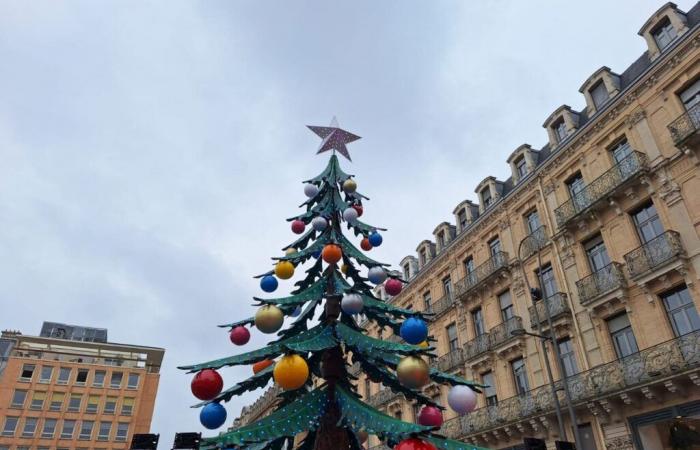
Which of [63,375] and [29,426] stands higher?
[63,375]

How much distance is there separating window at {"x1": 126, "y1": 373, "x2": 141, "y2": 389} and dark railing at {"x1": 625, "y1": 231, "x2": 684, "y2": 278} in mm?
57216

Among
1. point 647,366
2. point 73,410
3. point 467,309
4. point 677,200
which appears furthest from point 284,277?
point 73,410

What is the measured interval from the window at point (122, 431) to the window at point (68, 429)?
4670 mm

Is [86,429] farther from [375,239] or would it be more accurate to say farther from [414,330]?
[414,330]

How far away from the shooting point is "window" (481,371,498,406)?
70.1ft

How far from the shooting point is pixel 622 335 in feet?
53.9

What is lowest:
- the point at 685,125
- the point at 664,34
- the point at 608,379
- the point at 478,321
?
the point at 608,379

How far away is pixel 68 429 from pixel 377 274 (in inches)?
2282

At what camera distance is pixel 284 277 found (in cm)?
870

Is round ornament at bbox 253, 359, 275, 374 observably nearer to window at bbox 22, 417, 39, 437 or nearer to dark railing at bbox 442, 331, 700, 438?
dark railing at bbox 442, 331, 700, 438

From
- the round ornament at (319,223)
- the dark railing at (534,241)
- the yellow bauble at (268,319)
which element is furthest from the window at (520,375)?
the yellow bauble at (268,319)

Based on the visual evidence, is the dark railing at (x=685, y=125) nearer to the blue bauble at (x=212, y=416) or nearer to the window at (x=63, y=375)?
the blue bauble at (x=212, y=416)

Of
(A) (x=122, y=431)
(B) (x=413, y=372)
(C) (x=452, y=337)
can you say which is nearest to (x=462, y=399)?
(B) (x=413, y=372)

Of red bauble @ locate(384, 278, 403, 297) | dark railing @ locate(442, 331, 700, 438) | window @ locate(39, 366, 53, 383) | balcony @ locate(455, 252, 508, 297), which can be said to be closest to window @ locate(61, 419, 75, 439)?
window @ locate(39, 366, 53, 383)
